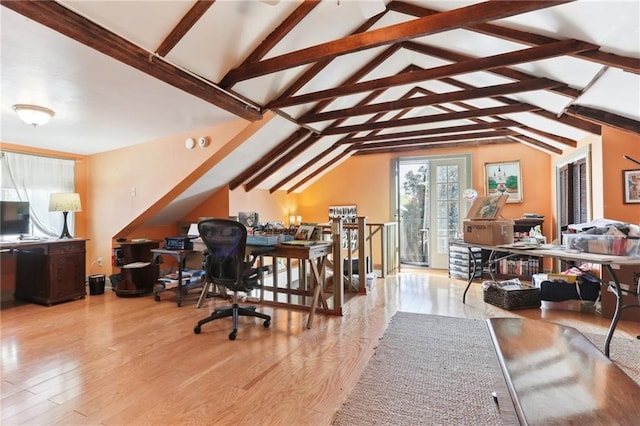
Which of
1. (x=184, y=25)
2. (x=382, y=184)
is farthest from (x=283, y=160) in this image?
(x=184, y=25)

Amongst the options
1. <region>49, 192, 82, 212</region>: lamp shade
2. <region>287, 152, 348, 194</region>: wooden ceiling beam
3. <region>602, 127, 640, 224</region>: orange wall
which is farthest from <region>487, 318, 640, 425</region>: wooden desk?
<region>287, 152, 348, 194</region>: wooden ceiling beam

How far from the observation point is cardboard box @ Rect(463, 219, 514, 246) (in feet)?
9.91

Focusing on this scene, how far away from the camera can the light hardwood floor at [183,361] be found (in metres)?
1.73

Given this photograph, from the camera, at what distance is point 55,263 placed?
376cm

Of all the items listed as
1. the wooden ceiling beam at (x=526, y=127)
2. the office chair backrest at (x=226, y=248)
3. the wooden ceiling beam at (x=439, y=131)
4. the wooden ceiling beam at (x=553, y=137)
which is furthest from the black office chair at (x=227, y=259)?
the wooden ceiling beam at (x=553, y=137)

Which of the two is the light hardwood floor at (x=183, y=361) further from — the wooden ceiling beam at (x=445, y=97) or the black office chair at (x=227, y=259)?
the wooden ceiling beam at (x=445, y=97)

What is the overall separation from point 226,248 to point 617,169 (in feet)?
14.5

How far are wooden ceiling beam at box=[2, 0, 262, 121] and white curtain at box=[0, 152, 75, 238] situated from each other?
9.84ft

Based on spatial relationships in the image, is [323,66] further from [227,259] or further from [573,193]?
[573,193]

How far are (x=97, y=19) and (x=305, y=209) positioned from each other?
18.3 ft

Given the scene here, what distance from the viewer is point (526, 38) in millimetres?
2551

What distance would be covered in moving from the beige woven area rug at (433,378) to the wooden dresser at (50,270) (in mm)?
3936

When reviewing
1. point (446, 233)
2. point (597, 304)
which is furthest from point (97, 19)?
point (446, 233)

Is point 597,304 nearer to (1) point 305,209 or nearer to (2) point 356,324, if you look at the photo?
(2) point 356,324
